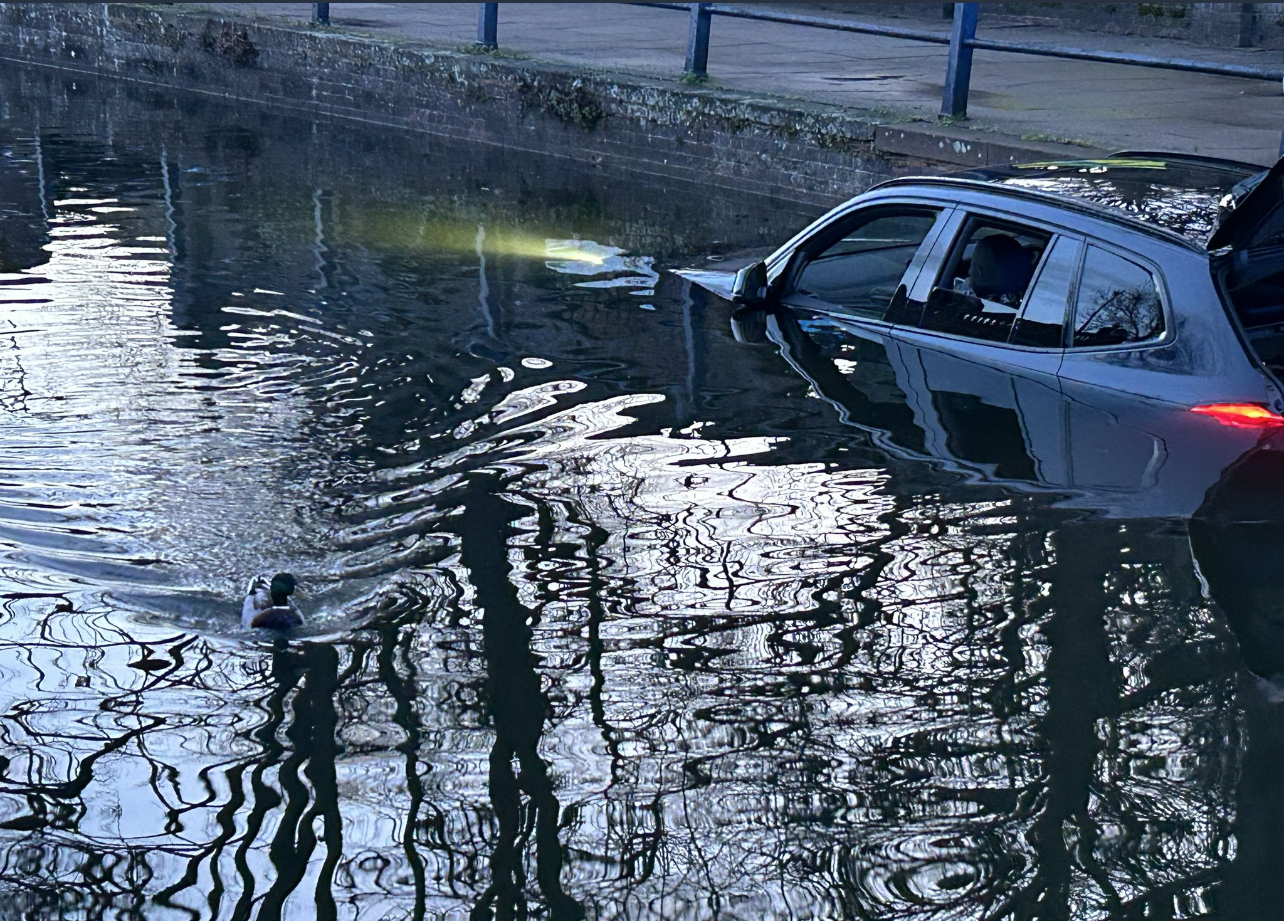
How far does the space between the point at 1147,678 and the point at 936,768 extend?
3.05 feet

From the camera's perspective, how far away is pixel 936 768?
14.0 ft

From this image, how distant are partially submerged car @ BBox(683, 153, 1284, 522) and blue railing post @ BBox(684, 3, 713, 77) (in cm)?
740

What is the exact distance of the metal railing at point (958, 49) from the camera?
11102mm

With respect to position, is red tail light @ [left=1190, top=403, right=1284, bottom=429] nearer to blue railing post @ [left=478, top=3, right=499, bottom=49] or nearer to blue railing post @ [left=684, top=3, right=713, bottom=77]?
blue railing post @ [left=684, top=3, right=713, bottom=77]

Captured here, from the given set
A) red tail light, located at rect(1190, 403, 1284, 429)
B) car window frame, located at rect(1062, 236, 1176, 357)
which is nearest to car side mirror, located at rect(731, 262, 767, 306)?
car window frame, located at rect(1062, 236, 1176, 357)

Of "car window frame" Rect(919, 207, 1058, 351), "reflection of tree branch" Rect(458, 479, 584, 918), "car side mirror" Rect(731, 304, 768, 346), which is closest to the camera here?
"reflection of tree branch" Rect(458, 479, 584, 918)

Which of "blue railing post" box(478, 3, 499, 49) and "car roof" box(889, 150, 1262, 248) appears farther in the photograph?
"blue railing post" box(478, 3, 499, 49)

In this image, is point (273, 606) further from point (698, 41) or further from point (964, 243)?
point (698, 41)

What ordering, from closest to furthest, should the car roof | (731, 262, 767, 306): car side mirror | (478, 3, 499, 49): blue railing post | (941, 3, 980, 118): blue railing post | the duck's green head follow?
the duck's green head < the car roof < (731, 262, 767, 306): car side mirror < (941, 3, 980, 118): blue railing post < (478, 3, 499, 49): blue railing post

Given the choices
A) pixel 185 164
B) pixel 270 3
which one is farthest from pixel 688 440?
pixel 270 3

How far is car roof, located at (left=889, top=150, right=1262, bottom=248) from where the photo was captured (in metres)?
6.41

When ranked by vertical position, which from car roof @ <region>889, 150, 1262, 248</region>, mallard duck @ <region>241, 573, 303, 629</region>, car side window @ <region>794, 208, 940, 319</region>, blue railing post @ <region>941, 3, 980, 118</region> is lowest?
mallard duck @ <region>241, 573, 303, 629</region>

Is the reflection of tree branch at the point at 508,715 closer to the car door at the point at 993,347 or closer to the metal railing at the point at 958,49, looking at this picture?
the car door at the point at 993,347

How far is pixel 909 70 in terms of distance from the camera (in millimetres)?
17234
